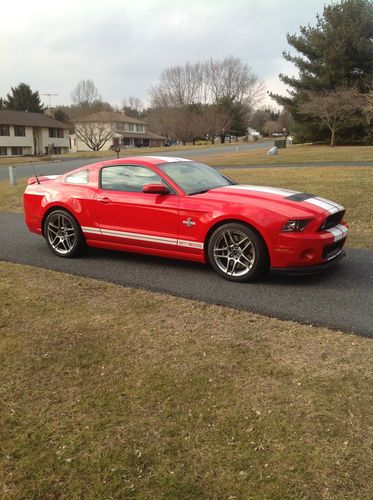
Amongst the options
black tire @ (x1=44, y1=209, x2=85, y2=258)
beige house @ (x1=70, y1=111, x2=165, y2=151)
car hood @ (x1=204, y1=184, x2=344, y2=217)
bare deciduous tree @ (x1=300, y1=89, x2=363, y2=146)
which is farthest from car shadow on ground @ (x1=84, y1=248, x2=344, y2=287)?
beige house @ (x1=70, y1=111, x2=165, y2=151)

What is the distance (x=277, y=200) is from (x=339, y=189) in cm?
605

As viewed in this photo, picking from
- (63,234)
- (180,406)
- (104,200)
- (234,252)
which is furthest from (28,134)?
(180,406)

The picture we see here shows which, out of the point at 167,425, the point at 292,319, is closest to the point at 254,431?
the point at 167,425

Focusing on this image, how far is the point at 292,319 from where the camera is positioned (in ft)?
13.2

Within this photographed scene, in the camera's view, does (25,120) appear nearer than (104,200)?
No

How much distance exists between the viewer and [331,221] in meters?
5.12

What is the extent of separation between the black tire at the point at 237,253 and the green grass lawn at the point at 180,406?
2.93 feet

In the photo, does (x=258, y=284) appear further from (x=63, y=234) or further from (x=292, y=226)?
(x=63, y=234)

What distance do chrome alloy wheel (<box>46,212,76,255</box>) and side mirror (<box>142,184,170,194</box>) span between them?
1.38 m

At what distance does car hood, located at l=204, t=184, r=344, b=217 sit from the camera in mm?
4891

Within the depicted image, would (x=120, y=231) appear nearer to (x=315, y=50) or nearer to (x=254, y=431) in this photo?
(x=254, y=431)

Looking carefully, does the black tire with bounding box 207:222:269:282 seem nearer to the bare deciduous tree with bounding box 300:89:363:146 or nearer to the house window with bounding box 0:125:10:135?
the bare deciduous tree with bounding box 300:89:363:146

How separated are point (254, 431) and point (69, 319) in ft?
7.08

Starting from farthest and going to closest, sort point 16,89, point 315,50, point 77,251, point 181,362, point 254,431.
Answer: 1. point 16,89
2. point 315,50
3. point 77,251
4. point 181,362
5. point 254,431
